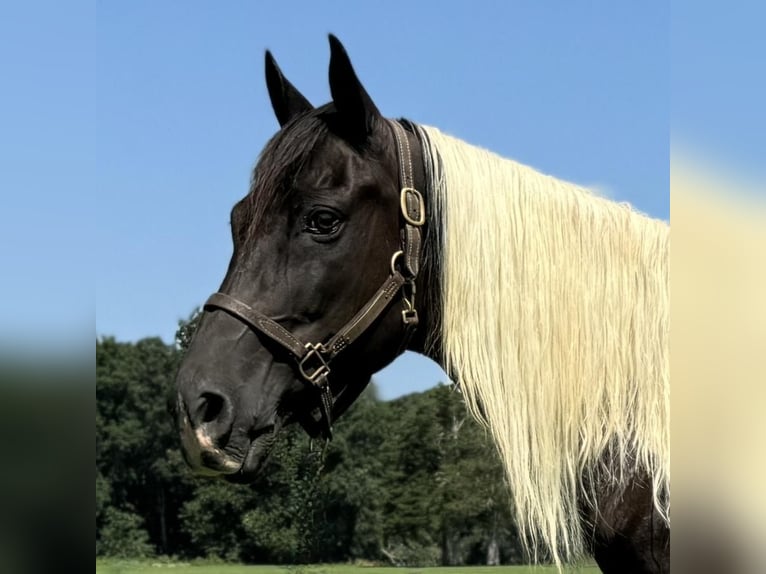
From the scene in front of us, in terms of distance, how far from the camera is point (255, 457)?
84.7 inches

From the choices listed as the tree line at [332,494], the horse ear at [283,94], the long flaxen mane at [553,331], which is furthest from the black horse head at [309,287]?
the tree line at [332,494]

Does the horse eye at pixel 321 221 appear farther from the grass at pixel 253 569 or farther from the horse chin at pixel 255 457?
the grass at pixel 253 569

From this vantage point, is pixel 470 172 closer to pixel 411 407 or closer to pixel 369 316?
pixel 369 316

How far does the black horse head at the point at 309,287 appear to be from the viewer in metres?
2.13

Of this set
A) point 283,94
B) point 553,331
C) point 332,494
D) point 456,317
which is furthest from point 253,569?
point 553,331

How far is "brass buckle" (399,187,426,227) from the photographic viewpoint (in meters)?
2.39

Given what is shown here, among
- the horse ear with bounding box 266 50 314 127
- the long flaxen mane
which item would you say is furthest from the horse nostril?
the horse ear with bounding box 266 50 314 127

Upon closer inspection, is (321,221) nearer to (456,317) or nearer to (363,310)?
(363,310)

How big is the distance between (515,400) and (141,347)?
43.3 metres

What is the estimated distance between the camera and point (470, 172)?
2.52 meters

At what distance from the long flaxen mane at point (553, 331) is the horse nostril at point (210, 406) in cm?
75

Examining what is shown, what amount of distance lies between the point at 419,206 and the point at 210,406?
2.93 feet

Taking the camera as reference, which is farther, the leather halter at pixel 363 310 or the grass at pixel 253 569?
the grass at pixel 253 569
